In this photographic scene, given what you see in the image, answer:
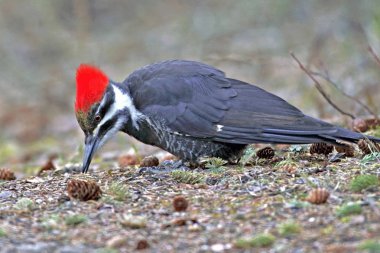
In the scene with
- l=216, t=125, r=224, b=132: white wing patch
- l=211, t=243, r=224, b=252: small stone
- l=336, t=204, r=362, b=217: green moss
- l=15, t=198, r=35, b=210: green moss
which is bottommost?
l=211, t=243, r=224, b=252: small stone

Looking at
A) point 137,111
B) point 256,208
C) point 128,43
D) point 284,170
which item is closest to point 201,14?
point 128,43

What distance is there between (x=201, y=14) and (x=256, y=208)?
10061 mm

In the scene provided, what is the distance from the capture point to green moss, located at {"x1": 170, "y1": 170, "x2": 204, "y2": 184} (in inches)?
217

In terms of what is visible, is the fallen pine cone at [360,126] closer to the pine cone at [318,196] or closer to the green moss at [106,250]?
the pine cone at [318,196]

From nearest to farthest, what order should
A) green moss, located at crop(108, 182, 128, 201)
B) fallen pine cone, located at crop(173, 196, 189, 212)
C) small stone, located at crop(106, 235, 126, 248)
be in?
small stone, located at crop(106, 235, 126, 248)
fallen pine cone, located at crop(173, 196, 189, 212)
green moss, located at crop(108, 182, 128, 201)

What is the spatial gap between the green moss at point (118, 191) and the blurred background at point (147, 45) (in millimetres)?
5620

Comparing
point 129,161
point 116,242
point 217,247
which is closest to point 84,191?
point 116,242

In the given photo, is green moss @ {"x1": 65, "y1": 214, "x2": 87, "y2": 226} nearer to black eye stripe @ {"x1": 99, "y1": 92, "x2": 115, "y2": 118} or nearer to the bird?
the bird

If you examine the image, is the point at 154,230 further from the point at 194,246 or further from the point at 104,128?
the point at 104,128

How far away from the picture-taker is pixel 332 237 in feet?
13.0

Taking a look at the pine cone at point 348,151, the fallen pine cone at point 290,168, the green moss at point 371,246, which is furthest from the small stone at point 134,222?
the pine cone at point 348,151

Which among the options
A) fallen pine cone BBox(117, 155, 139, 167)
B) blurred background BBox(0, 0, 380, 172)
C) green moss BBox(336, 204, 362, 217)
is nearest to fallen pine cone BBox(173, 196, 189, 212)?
green moss BBox(336, 204, 362, 217)

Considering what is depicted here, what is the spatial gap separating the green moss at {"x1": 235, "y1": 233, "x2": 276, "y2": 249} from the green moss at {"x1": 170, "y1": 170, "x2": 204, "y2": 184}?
1537 mm

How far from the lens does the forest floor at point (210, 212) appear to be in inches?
158
